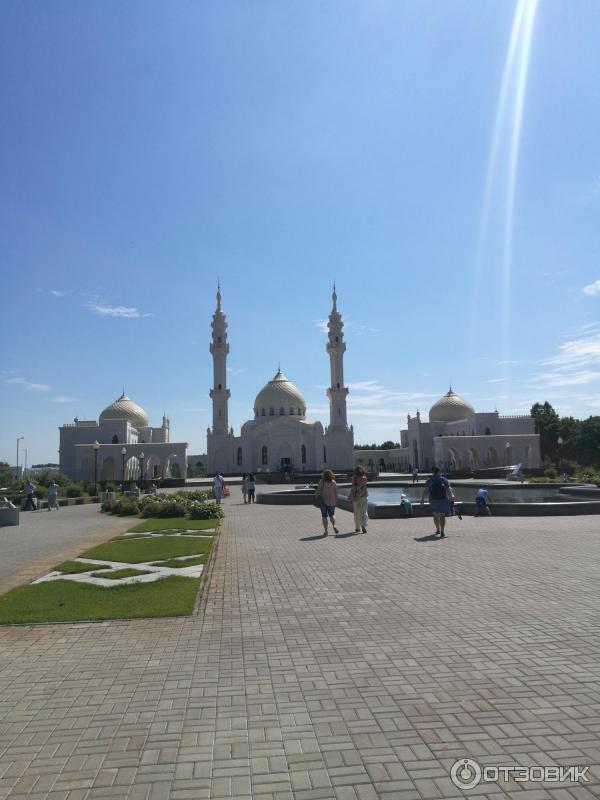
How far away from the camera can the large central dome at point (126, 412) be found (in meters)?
63.4

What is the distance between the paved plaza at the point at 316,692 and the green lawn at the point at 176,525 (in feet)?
25.7

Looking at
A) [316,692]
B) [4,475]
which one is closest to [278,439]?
[4,475]

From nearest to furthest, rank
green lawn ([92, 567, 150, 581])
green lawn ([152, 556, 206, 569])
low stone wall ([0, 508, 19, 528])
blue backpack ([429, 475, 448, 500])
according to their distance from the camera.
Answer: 1. green lawn ([92, 567, 150, 581])
2. green lawn ([152, 556, 206, 569])
3. blue backpack ([429, 475, 448, 500])
4. low stone wall ([0, 508, 19, 528])

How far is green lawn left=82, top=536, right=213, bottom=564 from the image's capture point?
11.2 m

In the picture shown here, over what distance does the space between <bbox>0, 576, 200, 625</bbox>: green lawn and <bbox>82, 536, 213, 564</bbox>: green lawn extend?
7.18 ft

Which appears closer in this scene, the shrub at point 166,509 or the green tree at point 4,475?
the shrub at point 166,509

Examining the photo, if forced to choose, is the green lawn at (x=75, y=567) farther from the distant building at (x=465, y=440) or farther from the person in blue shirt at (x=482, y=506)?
the distant building at (x=465, y=440)

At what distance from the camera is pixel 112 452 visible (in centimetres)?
5741

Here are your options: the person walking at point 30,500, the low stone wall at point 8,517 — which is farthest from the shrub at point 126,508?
the person walking at point 30,500

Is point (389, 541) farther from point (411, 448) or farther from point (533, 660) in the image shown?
point (411, 448)

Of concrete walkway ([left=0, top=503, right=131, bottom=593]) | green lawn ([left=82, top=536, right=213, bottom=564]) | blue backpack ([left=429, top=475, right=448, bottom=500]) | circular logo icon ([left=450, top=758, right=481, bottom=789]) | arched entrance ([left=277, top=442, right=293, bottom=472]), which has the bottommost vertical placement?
circular logo icon ([left=450, top=758, right=481, bottom=789])

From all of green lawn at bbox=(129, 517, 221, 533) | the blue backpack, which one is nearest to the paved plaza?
the blue backpack

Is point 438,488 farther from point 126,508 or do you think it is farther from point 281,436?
point 281,436

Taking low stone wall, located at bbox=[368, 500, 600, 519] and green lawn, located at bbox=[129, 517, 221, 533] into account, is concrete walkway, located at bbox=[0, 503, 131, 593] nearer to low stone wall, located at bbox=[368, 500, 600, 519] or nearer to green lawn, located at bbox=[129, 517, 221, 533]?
green lawn, located at bbox=[129, 517, 221, 533]
